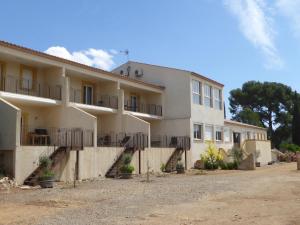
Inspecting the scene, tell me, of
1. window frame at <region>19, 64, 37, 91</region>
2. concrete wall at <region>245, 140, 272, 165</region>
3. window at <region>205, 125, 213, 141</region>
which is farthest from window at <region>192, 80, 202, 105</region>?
window frame at <region>19, 64, 37, 91</region>

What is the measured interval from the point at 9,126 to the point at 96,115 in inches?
432

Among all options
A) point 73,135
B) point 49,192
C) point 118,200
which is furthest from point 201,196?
point 73,135

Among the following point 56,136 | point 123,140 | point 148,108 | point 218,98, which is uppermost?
point 218,98

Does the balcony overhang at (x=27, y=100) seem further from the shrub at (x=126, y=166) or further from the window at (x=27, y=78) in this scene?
the shrub at (x=126, y=166)

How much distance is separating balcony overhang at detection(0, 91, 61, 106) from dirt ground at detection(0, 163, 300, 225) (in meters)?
6.09

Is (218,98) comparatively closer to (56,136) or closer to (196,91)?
(196,91)

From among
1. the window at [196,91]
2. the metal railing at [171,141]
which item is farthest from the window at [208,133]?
the metal railing at [171,141]

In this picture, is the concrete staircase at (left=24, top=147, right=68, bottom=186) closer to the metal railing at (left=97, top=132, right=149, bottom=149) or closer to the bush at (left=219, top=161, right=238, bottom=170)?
the metal railing at (left=97, top=132, right=149, bottom=149)

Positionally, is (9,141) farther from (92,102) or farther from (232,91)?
(232,91)

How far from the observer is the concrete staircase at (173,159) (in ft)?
99.6

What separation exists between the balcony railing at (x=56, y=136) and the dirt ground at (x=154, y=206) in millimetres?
5934

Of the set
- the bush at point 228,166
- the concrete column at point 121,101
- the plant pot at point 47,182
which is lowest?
the plant pot at point 47,182

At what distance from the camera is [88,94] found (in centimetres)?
2967

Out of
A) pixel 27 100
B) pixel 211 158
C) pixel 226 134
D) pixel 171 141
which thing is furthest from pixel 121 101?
pixel 226 134
